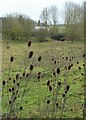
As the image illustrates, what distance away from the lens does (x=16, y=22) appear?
24641 millimetres

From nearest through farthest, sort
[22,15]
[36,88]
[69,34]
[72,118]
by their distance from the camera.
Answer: [72,118], [36,88], [69,34], [22,15]

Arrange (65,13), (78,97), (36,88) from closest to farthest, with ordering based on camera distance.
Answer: (78,97) < (36,88) < (65,13)

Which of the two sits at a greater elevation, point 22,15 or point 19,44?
point 22,15

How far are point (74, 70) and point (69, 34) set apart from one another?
411 inches

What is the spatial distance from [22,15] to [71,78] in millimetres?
19780

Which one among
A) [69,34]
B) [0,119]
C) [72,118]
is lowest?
[72,118]

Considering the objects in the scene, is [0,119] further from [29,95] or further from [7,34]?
[7,34]

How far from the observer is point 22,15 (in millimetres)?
27719

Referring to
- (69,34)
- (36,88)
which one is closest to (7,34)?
(69,34)

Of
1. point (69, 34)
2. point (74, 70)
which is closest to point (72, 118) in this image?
point (74, 70)

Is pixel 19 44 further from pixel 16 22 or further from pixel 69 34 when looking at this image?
pixel 69 34

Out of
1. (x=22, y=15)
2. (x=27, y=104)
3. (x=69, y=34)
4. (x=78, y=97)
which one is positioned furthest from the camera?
(x=22, y=15)

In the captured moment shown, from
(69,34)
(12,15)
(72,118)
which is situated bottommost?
(72,118)

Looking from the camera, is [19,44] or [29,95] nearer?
[29,95]
